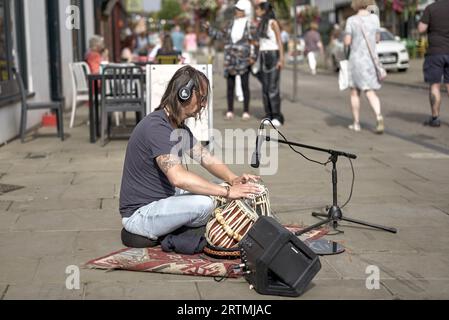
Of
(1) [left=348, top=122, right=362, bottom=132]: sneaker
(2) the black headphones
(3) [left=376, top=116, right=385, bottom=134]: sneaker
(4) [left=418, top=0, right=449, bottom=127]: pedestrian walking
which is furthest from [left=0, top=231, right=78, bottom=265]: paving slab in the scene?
(4) [left=418, top=0, right=449, bottom=127]: pedestrian walking

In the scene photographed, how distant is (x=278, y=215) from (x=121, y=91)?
475 cm

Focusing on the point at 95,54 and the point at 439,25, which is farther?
the point at 95,54

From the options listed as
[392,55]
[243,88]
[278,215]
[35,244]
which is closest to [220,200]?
[278,215]

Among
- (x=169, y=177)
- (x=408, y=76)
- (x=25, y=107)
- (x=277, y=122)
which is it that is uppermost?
(x=169, y=177)

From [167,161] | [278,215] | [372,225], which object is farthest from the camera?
[278,215]

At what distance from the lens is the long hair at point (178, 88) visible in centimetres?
502

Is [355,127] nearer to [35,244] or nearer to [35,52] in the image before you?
[35,52]

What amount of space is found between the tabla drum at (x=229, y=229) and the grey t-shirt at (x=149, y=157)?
465 millimetres

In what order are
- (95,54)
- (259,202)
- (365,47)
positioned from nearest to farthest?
(259,202)
(365,47)
(95,54)

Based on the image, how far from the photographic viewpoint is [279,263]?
434cm

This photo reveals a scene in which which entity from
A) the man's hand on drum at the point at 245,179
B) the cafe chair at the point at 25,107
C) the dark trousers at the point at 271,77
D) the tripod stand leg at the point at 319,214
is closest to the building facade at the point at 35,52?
the cafe chair at the point at 25,107

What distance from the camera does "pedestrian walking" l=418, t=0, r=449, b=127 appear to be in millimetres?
11797

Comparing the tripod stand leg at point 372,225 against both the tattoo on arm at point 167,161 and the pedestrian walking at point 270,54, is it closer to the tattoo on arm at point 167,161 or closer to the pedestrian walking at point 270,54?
the tattoo on arm at point 167,161
